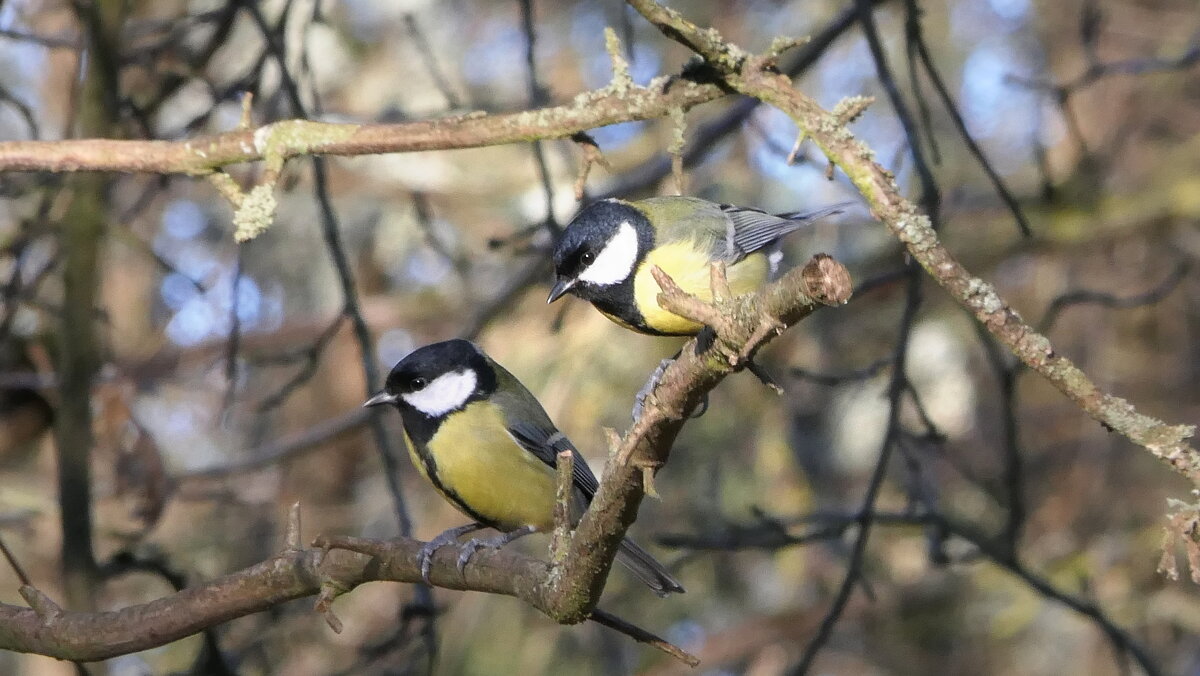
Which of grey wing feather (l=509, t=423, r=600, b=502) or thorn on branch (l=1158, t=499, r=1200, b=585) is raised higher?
thorn on branch (l=1158, t=499, r=1200, b=585)

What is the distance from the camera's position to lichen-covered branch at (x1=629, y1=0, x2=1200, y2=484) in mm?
1537

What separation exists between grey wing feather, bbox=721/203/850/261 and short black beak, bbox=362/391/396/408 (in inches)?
38.6

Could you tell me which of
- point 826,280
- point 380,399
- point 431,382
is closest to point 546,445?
point 431,382

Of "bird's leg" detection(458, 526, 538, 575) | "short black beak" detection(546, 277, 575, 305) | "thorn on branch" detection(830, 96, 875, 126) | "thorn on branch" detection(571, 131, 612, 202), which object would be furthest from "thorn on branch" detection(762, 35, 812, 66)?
"bird's leg" detection(458, 526, 538, 575)

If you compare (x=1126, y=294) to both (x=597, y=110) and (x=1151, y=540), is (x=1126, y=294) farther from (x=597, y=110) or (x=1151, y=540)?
(x=597, y=110)

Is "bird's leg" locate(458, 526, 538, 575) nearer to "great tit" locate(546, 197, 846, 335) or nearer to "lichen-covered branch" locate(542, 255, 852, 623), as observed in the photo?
"lichen-covered branch" locate(542, 255, 852, 623)

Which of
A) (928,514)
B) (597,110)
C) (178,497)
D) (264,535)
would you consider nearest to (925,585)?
(928,514)

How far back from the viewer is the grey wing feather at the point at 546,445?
3.23 metres

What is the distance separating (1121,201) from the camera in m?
5.14

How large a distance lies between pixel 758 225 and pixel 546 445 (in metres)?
0.82

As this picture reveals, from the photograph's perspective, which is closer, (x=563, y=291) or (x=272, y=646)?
(x=563, y=291)

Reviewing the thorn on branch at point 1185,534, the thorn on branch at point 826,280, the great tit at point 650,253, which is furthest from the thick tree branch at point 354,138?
the thorn on branch at point 1185,534

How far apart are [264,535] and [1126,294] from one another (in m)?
4.55

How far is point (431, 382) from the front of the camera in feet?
10.5
